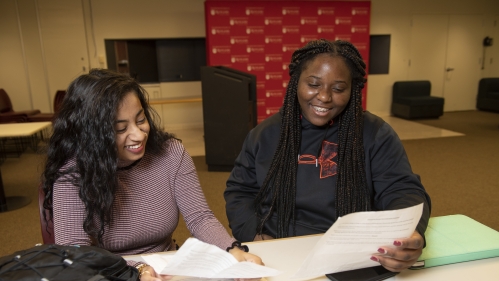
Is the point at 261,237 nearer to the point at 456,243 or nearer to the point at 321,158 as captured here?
the point at 321,158

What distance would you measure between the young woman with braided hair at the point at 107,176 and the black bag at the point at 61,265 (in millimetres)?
145

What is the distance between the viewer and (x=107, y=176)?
3.86 feet

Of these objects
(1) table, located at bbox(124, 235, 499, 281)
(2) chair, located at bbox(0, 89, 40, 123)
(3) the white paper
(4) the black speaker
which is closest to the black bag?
(1) table, located at bbox(124, 235, 499, 281)

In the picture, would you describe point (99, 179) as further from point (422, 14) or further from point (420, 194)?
point (422, 14)

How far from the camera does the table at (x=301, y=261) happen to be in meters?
0.98

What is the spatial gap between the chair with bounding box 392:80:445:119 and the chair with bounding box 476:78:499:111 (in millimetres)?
1366

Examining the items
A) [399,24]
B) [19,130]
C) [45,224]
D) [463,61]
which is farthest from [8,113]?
[463,61]

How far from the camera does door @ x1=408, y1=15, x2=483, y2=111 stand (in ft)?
26.5

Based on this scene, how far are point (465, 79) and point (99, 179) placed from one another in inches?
369

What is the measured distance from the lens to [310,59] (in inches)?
53.2

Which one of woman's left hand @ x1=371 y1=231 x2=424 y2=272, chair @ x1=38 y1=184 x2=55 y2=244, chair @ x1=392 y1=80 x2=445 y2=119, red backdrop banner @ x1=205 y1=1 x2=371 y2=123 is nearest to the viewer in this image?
woman's left hand @ x1=371 y1=231 x2=424 y2=272

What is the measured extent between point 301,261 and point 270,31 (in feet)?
19.8

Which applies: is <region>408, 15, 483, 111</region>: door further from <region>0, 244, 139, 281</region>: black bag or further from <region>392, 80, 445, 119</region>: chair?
<region>0, 244, 139, 281</region>: black bag

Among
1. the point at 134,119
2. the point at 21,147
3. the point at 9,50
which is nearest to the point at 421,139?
the point at 134,119
